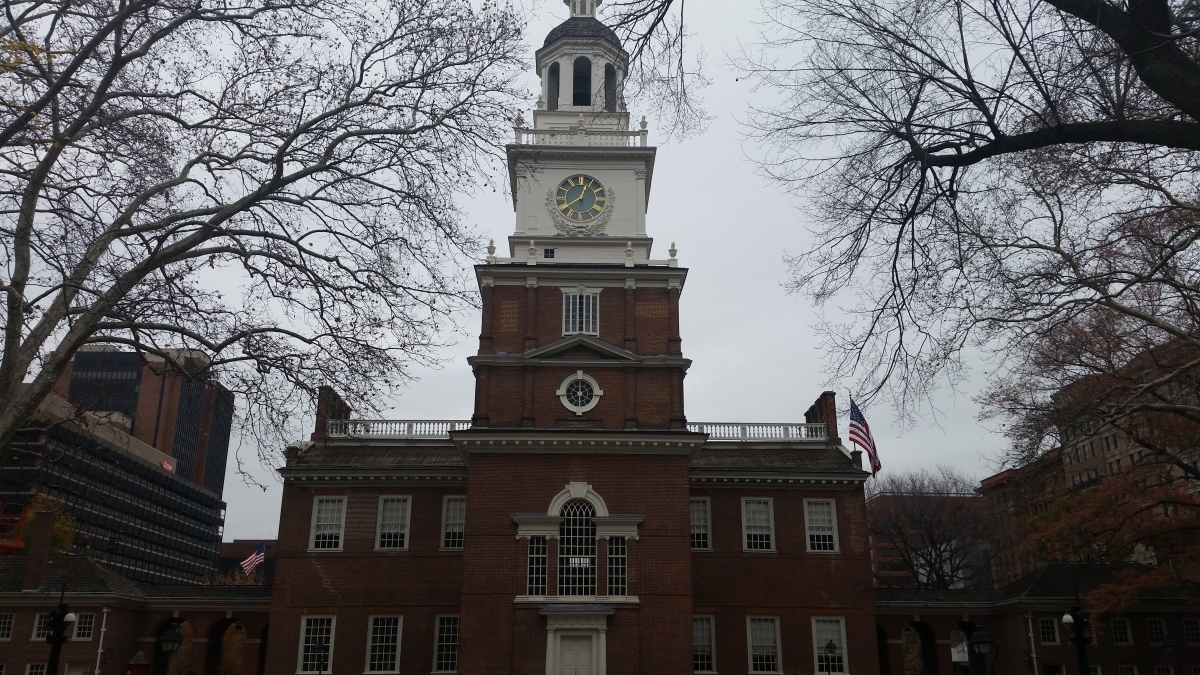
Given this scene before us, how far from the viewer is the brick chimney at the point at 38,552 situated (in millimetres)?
34938

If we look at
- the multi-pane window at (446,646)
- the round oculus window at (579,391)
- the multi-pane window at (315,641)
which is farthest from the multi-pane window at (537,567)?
the multi-pane window at (315,641)

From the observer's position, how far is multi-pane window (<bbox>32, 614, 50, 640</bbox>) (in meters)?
34.3

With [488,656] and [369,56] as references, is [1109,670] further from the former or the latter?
[369,56]

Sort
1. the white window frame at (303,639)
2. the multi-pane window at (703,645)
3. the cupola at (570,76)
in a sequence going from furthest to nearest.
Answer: the multi-pane window at (703,645) → the white window frame at (303,639) → the cupola at (570,76)

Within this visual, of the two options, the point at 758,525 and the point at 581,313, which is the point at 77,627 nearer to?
the point at 581,313

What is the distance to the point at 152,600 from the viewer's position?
119 feet

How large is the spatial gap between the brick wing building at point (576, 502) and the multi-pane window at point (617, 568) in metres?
0.06

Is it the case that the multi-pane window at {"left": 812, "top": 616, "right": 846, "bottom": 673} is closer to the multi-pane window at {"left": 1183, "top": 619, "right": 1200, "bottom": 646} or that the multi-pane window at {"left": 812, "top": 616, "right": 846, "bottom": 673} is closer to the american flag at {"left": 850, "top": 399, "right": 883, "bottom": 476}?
the american flag at {"left": 850, "top": 399, "right": 883, "bottom": 476}

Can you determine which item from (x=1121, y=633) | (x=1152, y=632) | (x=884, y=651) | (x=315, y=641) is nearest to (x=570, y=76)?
(x=315, y=641)

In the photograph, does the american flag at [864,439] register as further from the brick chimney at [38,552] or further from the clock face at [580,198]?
the brick chimney at [38,552]

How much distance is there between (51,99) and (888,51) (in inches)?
364

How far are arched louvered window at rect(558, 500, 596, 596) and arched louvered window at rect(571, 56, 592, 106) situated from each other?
46.2 ft

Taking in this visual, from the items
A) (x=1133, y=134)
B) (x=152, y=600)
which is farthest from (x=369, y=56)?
(x=152, y=600)

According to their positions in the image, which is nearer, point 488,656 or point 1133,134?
point 1133,134
